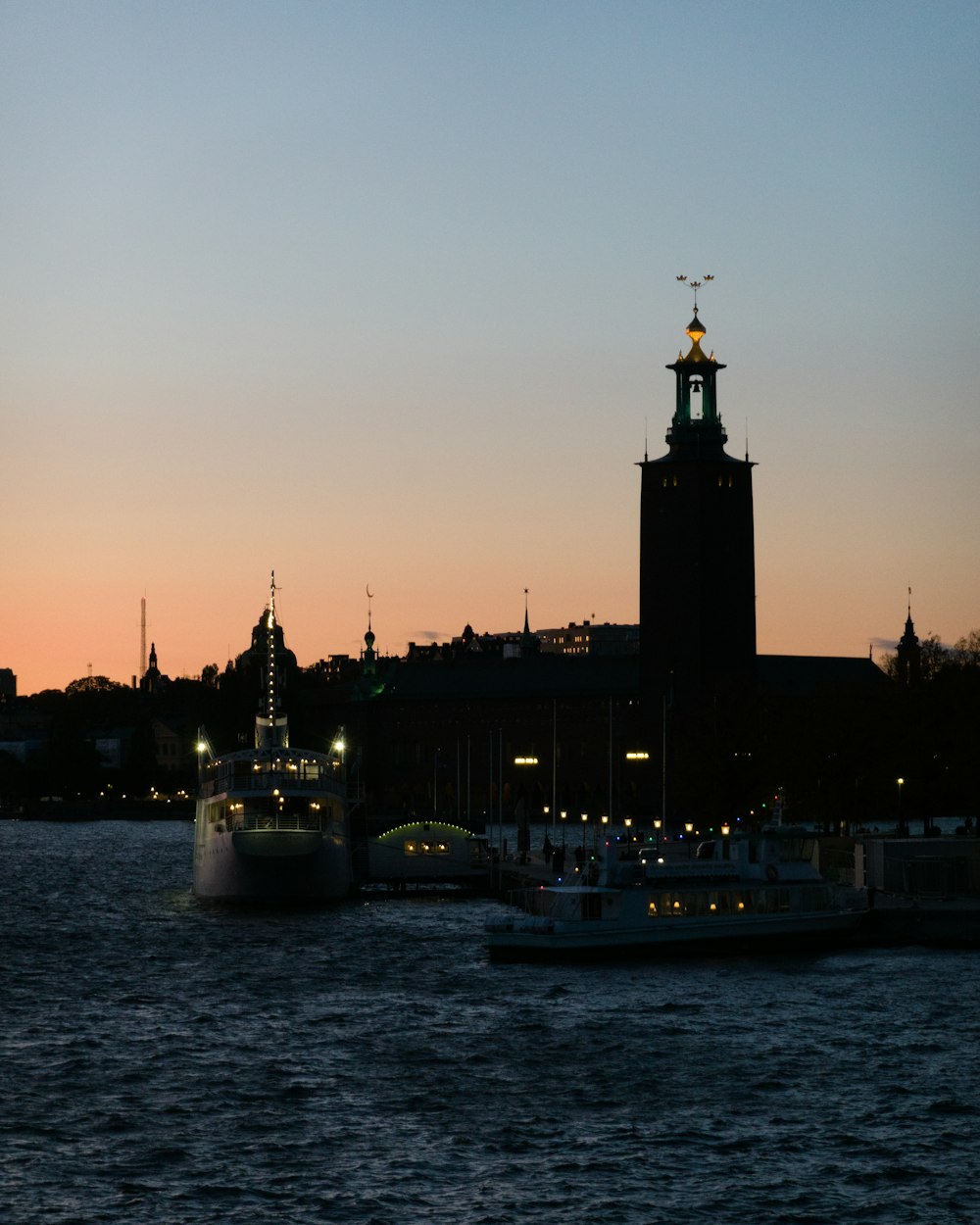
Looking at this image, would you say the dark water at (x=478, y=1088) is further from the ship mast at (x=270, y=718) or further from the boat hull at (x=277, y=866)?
the ship mast at (x=270, y=718)

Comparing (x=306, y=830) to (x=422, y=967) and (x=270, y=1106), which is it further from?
(x=270, y=1106)

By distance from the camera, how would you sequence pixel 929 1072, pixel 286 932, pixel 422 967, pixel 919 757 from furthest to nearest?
pixel 919 757, pixel 286 932, pixel 422 967, pixel 929 1072

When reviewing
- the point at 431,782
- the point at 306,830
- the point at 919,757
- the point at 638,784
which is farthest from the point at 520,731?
the point at 306,830

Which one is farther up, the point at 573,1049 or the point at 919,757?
the point at 919,757

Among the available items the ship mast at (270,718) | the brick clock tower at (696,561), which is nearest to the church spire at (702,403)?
the brick clock tower at (696,561)

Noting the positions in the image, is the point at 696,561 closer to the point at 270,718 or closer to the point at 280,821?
the point at 270,718

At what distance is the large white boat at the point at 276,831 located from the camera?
241ft

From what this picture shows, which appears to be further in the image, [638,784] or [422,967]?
[638,784]

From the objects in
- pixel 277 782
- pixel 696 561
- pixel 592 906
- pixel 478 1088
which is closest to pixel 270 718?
pixel 277 782

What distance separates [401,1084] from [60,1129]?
6.36 meters

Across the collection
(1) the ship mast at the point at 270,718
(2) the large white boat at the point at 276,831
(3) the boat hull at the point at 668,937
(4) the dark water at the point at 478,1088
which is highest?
(1) the ship mast at the point at 270,718

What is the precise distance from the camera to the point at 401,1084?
39.4 metres

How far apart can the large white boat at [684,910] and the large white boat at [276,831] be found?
17.2m

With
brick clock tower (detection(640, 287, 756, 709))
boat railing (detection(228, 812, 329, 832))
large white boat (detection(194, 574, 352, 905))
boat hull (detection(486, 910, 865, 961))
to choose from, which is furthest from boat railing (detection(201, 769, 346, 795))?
brick clock tower (detection(640, 287, 756, 709))
